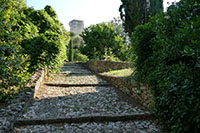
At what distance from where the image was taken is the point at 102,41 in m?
14.4

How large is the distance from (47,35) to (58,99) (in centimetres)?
347

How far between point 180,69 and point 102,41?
39.7 ft

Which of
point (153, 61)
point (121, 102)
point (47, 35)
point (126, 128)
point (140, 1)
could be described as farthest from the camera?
point (140, 1)

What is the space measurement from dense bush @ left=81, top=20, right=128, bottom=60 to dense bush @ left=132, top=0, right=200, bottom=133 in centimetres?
1016

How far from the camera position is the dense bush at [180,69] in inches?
85.2

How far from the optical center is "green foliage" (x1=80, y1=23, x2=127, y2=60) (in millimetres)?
14055

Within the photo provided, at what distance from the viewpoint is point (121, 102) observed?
15.5 feet

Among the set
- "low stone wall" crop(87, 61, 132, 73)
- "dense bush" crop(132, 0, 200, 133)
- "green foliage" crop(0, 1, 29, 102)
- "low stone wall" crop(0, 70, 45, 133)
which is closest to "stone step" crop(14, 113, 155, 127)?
"low stone wall" crop(0, 70, 45, 133)

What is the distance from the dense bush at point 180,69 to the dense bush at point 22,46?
10.8 ft

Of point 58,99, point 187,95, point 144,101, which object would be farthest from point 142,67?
point 58,99

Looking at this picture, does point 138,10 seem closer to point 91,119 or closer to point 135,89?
point 135,89

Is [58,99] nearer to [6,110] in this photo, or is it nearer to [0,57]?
[6,110]

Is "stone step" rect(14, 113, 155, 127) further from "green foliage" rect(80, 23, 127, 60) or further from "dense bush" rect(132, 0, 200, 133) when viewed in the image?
"green foliage" rect(80, 23, 127, 60)

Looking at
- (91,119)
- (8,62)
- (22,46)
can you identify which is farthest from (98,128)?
(22,46)
